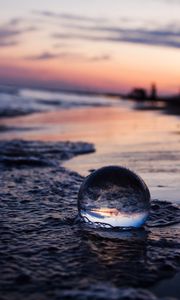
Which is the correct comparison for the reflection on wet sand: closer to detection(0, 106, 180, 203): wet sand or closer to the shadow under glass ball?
the shadow under glass ball

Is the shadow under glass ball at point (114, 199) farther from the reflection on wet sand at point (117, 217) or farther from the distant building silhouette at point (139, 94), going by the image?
the distant building silhouette at point (139, 94)

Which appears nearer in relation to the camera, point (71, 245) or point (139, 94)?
point (71, 245)

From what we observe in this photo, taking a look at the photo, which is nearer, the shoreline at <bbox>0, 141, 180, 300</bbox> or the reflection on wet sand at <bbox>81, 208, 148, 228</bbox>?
the shoreline at <bbox>0, 141, 180, 300</bbox>

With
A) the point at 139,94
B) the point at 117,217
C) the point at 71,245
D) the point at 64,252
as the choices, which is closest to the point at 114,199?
the point at 117,217

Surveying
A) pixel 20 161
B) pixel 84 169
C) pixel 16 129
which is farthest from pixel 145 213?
pixel 16 129

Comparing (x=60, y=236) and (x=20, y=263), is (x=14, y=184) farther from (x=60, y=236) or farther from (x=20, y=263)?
(x=20, y=263)

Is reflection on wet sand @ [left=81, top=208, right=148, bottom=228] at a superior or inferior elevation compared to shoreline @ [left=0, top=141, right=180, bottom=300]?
superior

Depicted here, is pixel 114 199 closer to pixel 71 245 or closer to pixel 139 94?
pixel 71 245

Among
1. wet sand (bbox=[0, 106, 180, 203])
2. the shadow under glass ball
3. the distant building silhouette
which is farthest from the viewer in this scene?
the distant building silhouette

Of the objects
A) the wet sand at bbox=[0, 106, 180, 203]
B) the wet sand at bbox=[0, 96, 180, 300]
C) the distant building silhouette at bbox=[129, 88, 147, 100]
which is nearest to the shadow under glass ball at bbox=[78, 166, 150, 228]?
the wet sand at bbox=[0, 96, 180, 300]

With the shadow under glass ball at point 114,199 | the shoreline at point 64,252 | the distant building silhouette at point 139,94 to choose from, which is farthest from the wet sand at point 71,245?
the distant building silhouette at point 139,94
